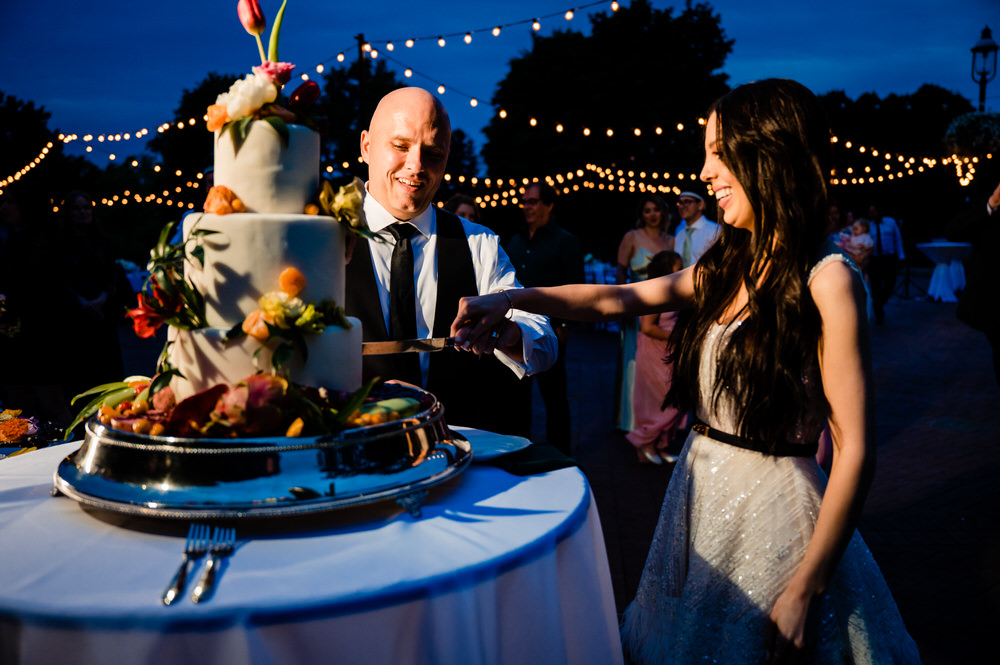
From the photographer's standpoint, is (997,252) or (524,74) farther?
(524,74)

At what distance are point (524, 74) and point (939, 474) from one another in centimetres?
2709

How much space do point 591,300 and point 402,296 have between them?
85 cm

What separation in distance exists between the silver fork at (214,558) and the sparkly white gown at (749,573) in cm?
116

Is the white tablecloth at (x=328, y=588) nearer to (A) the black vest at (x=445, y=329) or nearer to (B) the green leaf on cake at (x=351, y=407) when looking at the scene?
(B) the green leaf on cake at (x=351, y=407)

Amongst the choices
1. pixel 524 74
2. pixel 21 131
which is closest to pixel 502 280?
pixel 524 74

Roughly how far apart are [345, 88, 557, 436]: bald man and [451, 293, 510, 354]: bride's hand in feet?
0.97

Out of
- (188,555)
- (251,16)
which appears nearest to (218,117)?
(251,16)

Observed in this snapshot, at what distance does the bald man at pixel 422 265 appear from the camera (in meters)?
2.65

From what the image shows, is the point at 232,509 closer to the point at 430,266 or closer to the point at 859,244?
the point at 430,266

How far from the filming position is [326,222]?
1.71 m

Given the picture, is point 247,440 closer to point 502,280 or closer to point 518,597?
point 518,597

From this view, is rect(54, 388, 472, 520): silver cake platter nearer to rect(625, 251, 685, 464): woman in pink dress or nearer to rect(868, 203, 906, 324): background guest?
rect(625, 251, 685, 464): woman in pink dress

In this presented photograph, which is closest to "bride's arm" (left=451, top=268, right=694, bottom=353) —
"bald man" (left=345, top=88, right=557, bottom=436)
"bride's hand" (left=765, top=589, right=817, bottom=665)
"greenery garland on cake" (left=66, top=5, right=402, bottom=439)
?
"bald man" (left=345, top=88, right=557, bottom=436)

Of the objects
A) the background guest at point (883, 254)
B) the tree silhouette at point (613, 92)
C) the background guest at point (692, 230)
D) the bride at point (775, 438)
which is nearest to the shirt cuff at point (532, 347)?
the bride at point (775, 438)
